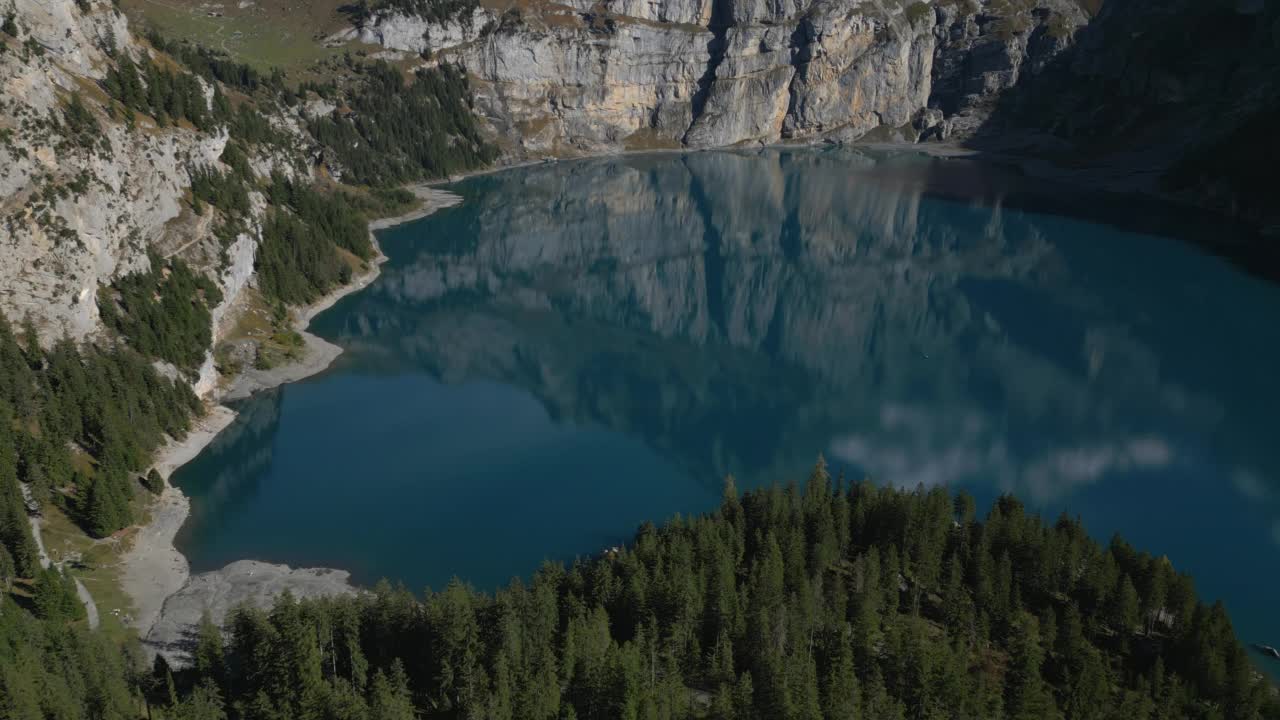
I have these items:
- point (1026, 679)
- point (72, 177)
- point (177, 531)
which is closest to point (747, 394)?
point (1026, 679)

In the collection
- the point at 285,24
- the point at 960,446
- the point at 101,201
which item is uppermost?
the point at 285,24

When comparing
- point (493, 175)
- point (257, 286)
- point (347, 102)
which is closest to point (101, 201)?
point (257, 286)

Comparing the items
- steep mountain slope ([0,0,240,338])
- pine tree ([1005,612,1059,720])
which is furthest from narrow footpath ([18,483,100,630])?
pine tree ([1005,612,1059,720])

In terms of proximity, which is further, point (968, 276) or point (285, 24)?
point (285, 24)

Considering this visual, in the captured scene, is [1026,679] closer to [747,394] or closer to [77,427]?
[747,394]

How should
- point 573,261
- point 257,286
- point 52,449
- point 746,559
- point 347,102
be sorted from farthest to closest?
point 347,102 < point 573,261 < point 257,286 < point 52,449 < point 746,559

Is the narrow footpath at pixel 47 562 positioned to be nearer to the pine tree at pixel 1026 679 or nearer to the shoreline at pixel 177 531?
the shoreline at pixel 177 531

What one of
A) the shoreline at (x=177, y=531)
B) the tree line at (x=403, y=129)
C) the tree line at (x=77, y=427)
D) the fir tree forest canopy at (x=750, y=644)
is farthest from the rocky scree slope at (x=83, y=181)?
the tree line at (x=403, y=129)

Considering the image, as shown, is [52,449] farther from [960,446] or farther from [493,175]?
[493,175]
